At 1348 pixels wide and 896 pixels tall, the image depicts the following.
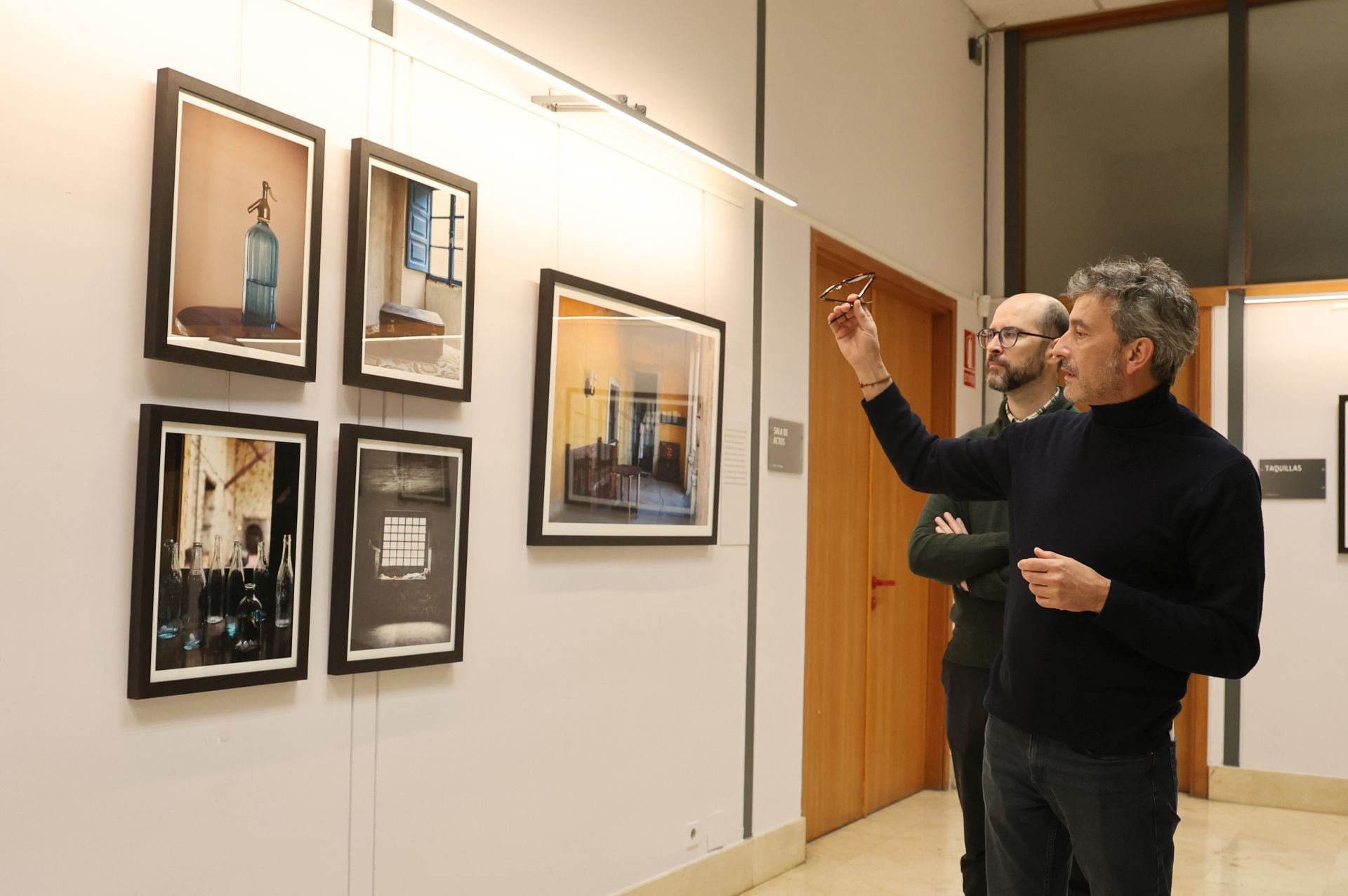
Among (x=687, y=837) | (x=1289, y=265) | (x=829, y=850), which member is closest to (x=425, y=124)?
(x=687, y=837)

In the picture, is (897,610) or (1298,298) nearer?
(897,610)

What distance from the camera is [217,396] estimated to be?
2.21m

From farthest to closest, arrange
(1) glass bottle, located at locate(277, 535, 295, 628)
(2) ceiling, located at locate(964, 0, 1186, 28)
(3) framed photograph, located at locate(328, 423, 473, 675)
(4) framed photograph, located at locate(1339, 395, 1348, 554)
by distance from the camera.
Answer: (2) ceiling, located at locate(964, 0, 1186, 28), (4) framed photograph, located at locate(1339, 395, 1348, 554), (3) framed photograph, located at locate(328, 423, 473, 675), (1) glass bottle, located at locate(277, 535, 295, 628)

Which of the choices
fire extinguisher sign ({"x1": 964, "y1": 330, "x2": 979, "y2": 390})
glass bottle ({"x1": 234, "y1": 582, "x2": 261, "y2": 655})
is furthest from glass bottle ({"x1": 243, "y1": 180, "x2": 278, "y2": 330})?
fire extinguisher sign ({"x1": 964, "y1": 330, "x2": 979, "y2": 390})

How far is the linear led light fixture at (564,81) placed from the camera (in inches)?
86.7

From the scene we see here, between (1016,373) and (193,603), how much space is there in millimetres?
1819

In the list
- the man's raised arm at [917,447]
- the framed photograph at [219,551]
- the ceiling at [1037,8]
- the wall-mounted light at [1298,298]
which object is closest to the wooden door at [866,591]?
the wall-mounted light at [1298,298]

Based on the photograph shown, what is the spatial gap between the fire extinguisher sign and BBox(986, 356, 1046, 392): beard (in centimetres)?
329

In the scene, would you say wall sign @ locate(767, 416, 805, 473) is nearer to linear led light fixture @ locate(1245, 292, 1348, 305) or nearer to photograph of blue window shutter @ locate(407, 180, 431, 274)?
photograph of blue window shutter @ locate(407, 180, 431, 274)

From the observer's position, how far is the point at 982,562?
264 cm

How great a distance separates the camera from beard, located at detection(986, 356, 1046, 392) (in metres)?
2.63

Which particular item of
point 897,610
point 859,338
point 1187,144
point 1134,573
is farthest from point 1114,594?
point 1187,144

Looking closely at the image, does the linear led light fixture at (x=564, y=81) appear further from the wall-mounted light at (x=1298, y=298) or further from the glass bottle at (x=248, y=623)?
the wall-mounted light at (x=1298, y=298)

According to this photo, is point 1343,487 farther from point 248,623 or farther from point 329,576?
point 248,623
